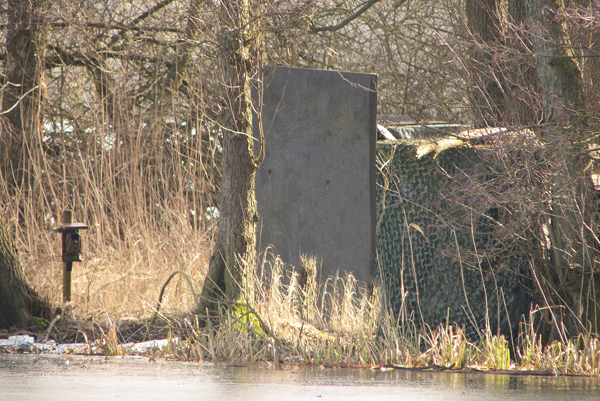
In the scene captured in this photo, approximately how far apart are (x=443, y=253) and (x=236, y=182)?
1601 mm

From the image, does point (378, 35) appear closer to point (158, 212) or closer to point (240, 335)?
point (158, 212)

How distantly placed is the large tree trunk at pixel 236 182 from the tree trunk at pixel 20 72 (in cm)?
474

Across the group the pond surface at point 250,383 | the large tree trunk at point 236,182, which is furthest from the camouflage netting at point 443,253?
the large tree trunk at point 236,182

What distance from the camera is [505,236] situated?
502 cm

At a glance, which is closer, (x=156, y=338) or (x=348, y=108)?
(x=156, y=338)

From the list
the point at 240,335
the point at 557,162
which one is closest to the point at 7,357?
the point at 240,335

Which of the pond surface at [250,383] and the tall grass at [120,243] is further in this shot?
the tall grass at [120,243]

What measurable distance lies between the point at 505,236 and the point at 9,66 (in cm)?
727

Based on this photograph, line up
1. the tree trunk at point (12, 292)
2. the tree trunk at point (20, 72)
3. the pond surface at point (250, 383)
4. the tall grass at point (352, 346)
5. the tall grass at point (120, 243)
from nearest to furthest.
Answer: the pond surface at point (250, 383) < the tall grass at point (352, 346) < the tree trunk at point (12, 292) < the tall grass at point (120, 243) < the tree trunk at point (20, 72)

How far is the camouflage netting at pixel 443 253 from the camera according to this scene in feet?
17.9

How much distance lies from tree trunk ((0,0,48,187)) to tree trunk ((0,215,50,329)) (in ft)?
12.4

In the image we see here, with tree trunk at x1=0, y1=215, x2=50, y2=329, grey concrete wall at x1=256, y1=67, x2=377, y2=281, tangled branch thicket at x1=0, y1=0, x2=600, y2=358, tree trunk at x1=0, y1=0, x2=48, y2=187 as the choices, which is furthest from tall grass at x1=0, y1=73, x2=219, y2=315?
tree trunk at x1=0, y1=0, x2=48, y2=187

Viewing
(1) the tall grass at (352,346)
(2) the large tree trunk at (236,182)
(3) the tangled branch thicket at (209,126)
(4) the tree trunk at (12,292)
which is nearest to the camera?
(1) the tall grass at (352,346)

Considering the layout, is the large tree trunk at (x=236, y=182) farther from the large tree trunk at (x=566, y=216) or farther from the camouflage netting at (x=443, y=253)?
the large tree trunk at (x=566, y=216)
